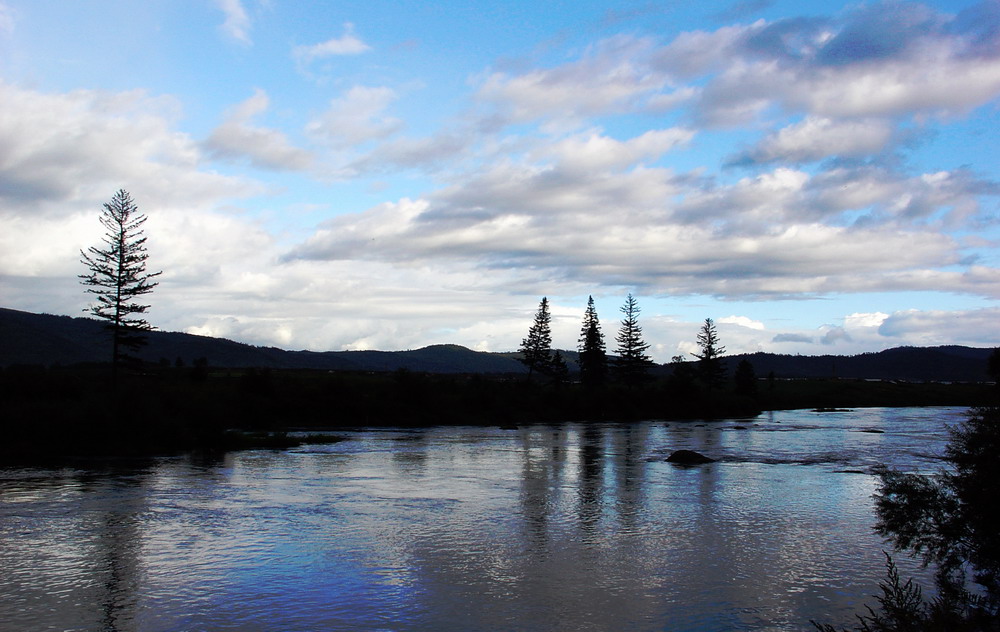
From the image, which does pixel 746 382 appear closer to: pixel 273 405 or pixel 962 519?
pixel 273 405

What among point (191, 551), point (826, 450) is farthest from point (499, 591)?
point (826, 450)

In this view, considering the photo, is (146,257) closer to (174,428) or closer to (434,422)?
(174,428)

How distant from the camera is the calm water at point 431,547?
12.5 m

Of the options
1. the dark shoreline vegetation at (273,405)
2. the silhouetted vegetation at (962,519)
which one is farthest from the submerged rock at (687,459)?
the silhouetted vegetation at (962,519)

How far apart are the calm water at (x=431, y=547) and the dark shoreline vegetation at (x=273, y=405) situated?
5.41 metres

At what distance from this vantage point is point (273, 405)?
60281 mm

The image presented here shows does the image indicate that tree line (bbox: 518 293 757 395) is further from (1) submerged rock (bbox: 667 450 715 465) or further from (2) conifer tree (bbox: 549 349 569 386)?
(1) submerged rock (bbox: 667 450 715 465)

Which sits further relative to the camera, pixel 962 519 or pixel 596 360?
pixel 596 360

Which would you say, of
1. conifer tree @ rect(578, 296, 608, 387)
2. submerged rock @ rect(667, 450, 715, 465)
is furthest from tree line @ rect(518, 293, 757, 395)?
submerged rock @ rect(667, 450, 715, 465)

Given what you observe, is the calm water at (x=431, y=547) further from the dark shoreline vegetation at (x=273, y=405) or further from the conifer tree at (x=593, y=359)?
the conifer tree at (x=593, y=359)

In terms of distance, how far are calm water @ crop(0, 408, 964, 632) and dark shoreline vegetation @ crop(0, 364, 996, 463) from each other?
541 cm

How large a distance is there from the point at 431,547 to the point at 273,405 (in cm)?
4625

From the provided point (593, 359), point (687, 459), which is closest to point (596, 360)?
point (593, 359)

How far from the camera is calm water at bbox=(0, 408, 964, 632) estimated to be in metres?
12.5
